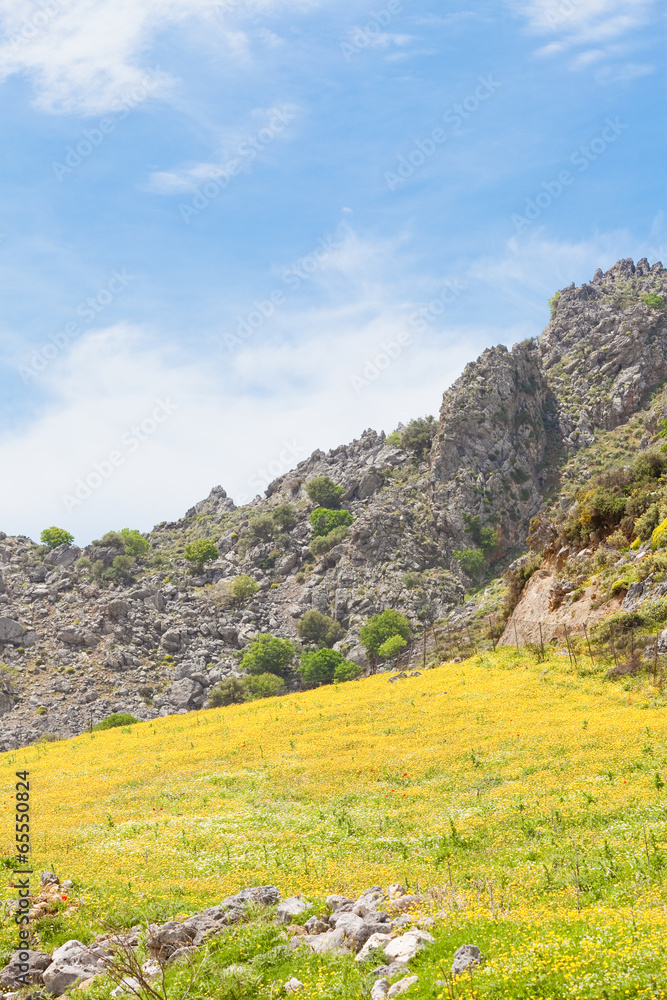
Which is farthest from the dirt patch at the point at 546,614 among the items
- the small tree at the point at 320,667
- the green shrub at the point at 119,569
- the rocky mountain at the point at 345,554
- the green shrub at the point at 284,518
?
the green shrub at the point at 119,569

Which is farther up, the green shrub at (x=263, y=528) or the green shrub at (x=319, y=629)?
the green shrub at (x=263, y=528)

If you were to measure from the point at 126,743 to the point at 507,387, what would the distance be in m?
110

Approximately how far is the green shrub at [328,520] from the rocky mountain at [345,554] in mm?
2371

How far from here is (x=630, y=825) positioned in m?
17.7

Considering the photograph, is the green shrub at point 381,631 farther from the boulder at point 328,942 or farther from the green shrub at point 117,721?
the boulder at point 328,942

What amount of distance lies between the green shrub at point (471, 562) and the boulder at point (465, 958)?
106m

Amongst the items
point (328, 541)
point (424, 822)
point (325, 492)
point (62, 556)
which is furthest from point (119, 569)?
point (424, 822)

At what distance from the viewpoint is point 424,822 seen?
21.0 metres

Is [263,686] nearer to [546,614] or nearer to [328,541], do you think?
[328,541]

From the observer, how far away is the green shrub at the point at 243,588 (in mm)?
124438

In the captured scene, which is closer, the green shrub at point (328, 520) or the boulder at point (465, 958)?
the boulder at point (465, 958)

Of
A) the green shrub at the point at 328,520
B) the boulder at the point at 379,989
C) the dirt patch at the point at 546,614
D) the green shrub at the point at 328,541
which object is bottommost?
the boulder at the point at 379,989

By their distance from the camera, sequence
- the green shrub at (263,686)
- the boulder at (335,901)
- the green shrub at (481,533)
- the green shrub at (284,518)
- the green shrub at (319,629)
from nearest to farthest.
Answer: the boulder at (335,901) → the green shrub at (263,686) → the green shrub at (319,629) → the green shrub at (481,533) → the green shrub at (284,518)

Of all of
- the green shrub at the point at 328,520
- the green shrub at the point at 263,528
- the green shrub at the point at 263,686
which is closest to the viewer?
the green shrub at the point at 263,686
